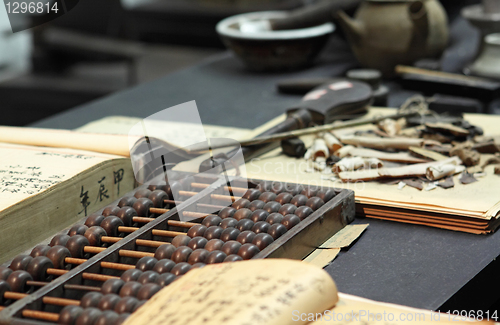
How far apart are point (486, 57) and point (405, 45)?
33 centimetres

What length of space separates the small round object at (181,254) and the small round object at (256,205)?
239mm

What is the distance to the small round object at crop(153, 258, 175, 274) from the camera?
3.41 ft

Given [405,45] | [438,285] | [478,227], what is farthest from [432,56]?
[438,285]

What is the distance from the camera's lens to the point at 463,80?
7.36ft

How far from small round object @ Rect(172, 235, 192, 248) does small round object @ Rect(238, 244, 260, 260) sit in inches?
5.4

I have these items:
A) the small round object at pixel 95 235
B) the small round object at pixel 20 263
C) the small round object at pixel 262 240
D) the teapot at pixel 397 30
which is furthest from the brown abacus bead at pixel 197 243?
the teapot at pixel 397 30

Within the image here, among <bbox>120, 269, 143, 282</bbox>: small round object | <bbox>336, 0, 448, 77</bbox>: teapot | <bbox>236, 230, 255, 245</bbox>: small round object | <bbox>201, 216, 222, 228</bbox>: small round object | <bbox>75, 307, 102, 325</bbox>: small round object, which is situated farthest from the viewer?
<bbox>336, 0, 448, 77</bbox>: teapot

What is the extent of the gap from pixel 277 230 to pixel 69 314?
1.45 feet

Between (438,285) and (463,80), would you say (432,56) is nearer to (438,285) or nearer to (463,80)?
(463,80)

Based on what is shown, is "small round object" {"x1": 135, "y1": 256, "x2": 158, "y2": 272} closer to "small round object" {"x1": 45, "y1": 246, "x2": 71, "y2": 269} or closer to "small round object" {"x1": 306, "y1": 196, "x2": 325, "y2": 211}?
"small round object" {"x1": 45, "y1": 246, "x2": 71, "y2": 269}

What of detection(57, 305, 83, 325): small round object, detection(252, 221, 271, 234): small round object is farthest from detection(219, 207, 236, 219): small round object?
detection(57, 305, 83, 325): small round object

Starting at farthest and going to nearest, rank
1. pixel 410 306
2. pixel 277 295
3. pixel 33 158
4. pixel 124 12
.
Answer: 1. pixel 124 12
2. pixel 33 158
3. pixel 410 306
4. pixel 277 295

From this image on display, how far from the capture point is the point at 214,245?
1110 millimetres

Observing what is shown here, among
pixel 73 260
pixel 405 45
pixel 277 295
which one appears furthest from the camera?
pixel 405 45
